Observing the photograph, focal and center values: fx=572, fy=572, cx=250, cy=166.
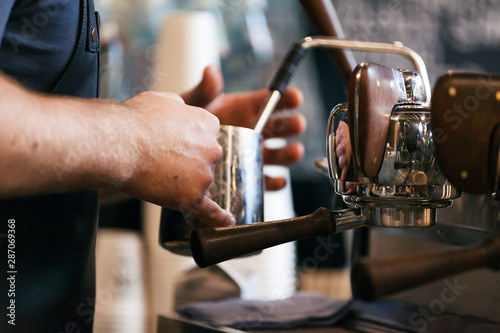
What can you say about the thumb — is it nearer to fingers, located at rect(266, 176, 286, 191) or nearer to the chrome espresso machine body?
fingers, located at rect(266, 176, 286, 191)

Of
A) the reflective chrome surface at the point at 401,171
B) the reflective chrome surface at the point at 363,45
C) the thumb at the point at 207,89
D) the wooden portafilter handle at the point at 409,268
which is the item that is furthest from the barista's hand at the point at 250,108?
the wooden portafilter handle at the point at 409,268

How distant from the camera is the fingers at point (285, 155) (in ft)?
3.03

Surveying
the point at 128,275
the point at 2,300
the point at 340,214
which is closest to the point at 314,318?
the point at 340,214

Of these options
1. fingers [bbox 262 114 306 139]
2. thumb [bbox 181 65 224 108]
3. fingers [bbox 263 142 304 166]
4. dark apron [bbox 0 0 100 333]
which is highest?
thumb [bbox 181 65 224 108]

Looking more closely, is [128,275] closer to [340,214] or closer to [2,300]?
[2,300]

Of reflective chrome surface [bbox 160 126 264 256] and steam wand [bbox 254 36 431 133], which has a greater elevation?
steam wand [bbox 254 36 431 133]

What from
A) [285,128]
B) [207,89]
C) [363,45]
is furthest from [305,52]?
[285,128]

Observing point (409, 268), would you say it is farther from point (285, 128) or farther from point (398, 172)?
point (285, 128)

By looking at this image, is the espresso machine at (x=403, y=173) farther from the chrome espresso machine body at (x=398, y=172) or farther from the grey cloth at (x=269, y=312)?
the grey cloth at (x=269, y=312)

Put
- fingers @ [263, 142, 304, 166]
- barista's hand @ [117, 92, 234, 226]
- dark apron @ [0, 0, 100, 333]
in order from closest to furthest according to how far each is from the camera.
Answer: barista's hand @ [117, 92, 234, 226], dark apron @ [0, 0, 100, 333], fingers @ [263, 142, 304, 166]

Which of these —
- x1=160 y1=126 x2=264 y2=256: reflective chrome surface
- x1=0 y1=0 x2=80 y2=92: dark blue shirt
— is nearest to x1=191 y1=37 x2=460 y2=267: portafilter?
x1=160 y1=126 x2=264 y2=256: reflective chrome surface

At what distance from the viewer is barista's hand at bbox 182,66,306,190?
31.6 inches

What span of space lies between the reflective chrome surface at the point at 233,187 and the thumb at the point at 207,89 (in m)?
0.23

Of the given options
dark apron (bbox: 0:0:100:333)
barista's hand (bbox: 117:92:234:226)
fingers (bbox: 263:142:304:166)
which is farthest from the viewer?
fingers (bbox: 263:142:304:166)
